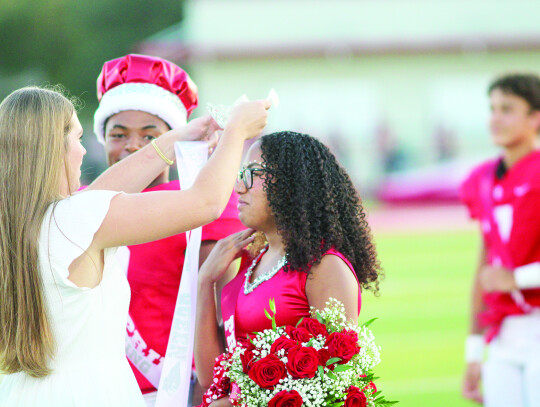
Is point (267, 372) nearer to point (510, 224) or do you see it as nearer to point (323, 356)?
point (323, 356)

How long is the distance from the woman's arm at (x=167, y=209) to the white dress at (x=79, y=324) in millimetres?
48

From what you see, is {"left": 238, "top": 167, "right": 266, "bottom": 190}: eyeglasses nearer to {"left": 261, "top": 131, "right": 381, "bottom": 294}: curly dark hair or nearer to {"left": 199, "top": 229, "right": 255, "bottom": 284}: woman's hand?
{"left": 261, "top": 131, "right": 381, "bottom": 294}: curly dark hair

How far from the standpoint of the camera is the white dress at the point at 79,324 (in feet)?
7.58

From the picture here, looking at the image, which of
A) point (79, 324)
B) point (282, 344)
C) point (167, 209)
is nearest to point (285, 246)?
point (282, 344)

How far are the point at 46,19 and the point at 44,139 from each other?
109 ft

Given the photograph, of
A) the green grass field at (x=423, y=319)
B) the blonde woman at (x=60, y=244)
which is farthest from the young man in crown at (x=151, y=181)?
the green grass field at (x=423, y=319)

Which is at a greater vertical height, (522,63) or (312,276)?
Answer: (522,63)

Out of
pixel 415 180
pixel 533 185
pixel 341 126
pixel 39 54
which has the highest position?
pixel 39 54

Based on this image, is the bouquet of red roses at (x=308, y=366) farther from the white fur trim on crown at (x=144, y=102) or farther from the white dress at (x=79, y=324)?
the white fur trim on crown at (x=144, y=102)

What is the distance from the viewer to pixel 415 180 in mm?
26812

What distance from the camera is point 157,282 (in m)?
3.14

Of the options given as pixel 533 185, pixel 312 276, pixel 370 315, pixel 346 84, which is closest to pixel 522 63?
pixel 346 84

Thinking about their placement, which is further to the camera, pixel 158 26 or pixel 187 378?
pixel 158 26

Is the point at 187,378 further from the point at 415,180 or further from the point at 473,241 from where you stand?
the point at 415,180
